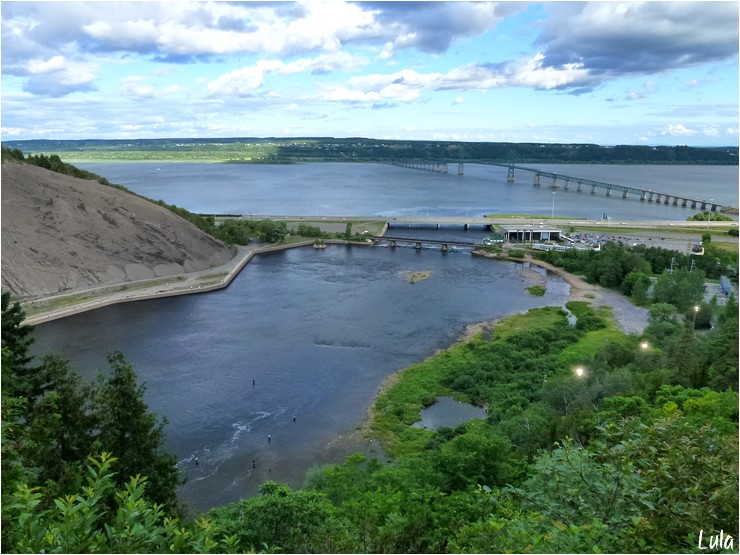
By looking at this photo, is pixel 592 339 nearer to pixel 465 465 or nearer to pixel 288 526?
pixel 465 465

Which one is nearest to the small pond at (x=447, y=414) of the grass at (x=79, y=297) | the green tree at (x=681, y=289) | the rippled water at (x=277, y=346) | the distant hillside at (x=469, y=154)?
the rippled water at (x=277, y=346)

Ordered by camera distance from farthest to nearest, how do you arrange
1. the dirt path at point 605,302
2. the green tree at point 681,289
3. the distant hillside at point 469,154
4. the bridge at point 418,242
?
1. the distant hillside at point 469,154
2. the bridge at point 418,242
3. the green tree at point 681,289
4. the dirt path at point 605,302

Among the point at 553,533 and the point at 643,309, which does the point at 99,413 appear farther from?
the point at 643,309

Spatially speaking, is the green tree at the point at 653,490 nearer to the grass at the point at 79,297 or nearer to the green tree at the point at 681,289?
the green tree at the point at 681,289

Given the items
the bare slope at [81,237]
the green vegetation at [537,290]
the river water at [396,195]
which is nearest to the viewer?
the bare slope at [81,237]

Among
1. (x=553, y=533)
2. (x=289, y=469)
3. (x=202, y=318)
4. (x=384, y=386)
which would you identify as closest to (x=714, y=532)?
(x=553, y=533)
